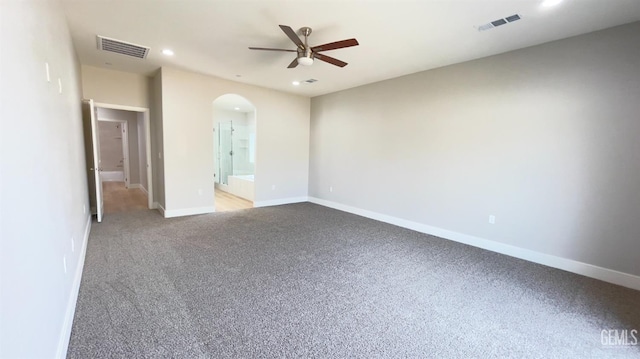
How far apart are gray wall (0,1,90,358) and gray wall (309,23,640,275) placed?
4.52 m

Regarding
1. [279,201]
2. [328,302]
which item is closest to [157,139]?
[279,201]

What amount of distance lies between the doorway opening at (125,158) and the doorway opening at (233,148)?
189 centimetres

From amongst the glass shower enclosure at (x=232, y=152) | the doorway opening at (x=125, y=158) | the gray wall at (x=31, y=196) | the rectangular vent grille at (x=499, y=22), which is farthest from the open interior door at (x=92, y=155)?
the rectangular vent grille at (x=499, y=22)

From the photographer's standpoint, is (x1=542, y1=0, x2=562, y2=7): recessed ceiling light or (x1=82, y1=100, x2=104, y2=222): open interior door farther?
(x1=82, y1=100, x2=104, y2=222): open interior door

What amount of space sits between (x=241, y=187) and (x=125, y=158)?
4.02 m

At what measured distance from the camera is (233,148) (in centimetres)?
888

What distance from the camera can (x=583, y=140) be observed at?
122 inches

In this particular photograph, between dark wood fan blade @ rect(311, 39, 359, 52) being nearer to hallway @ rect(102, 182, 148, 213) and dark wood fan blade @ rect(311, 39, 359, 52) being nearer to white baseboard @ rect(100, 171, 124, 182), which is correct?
hallway @ rect(102, 182, 148, 213)

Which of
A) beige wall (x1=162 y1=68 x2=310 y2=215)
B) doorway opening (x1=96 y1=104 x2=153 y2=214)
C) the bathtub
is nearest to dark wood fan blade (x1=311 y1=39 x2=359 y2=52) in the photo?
beige wall (x1=162 y1=68 x2=310 y2=215)

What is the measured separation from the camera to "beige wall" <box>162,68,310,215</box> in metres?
4.96

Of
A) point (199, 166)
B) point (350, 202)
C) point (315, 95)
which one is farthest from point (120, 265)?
point (315, 95)

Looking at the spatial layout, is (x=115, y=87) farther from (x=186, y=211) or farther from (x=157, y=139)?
(x=186, y=211)

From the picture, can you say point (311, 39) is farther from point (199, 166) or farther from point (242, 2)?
point (199, 166)

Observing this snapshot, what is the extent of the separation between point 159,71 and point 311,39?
316 cm
